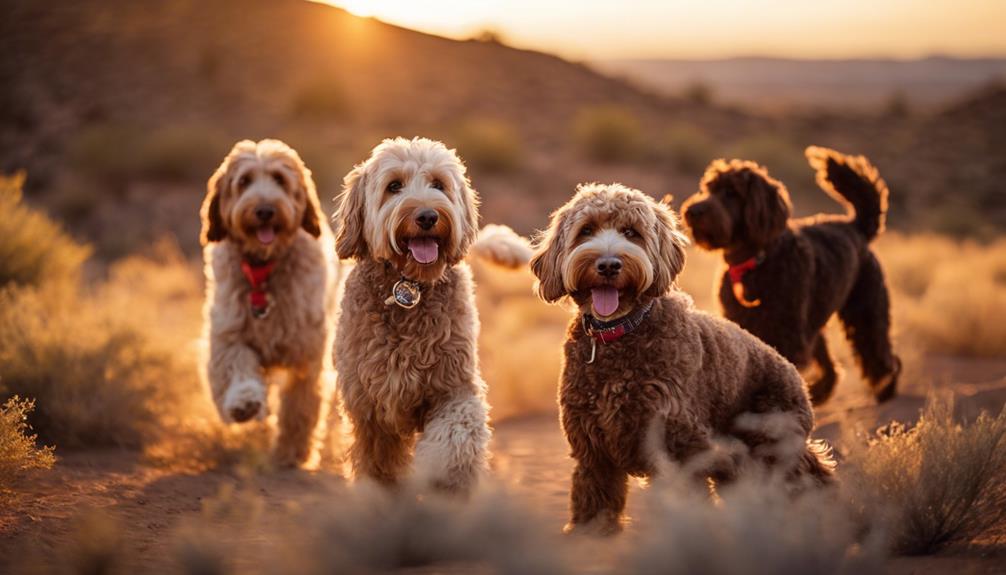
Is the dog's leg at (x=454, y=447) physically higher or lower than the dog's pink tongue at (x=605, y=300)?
lower

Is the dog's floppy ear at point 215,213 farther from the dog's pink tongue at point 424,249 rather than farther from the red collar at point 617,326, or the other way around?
the red collar at point 617,326

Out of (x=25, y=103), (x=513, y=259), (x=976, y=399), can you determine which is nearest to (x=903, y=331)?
(x=976, y=399)

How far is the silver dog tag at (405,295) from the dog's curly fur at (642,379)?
0.76 metres

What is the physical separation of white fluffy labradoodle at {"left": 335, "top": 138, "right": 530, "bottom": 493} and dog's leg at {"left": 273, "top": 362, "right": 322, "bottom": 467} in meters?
1.84

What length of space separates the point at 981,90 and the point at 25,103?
48.1 m

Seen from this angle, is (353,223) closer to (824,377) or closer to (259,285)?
(259,285)

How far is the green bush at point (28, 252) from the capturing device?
1164 centimetres

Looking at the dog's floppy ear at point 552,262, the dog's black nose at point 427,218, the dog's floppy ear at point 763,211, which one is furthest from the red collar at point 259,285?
the dog's floppy ear at point 763,211

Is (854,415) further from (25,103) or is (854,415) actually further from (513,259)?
(25,103)

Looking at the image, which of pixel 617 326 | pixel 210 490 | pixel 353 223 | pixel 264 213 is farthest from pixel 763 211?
pixel 210 490

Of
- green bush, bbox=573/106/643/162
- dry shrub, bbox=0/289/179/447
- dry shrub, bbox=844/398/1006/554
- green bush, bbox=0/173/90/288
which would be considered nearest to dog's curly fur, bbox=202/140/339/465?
dry shrub, bbox=0/289/179/447

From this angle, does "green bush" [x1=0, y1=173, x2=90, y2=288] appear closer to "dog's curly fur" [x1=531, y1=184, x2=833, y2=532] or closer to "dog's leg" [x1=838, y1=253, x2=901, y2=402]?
"dog's curly fur" [x1=531, y1=184, x2=833, y2=532]

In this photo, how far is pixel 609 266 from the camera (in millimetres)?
5215

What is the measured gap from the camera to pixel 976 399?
30.4 ft
